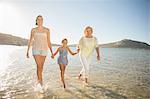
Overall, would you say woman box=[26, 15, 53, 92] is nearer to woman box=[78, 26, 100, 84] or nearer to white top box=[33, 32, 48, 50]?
white top box=[33, 32, 48, 50]

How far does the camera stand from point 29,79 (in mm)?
6539

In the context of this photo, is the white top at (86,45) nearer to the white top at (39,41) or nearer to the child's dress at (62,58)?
the child's dress at (62,58)

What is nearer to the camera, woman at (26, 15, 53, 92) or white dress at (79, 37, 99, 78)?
woman at (26, 15, 53, 92)

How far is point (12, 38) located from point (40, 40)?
9.90m

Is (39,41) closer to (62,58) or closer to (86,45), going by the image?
(62,58)

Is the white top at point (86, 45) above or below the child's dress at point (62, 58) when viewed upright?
above

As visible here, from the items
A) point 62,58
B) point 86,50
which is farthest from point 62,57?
point 86,50

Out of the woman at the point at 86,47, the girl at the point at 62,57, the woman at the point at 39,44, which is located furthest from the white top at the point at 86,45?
the woman at the point at 39,44

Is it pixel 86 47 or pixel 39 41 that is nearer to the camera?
pixel 39 41

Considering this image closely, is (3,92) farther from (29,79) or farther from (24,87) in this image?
(29,79)

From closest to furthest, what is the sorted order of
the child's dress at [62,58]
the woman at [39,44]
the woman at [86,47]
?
the woman at [39,44] → the child's dress at [62,58] → the woman at [86,47]

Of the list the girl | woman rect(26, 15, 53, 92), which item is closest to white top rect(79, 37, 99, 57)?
the girl

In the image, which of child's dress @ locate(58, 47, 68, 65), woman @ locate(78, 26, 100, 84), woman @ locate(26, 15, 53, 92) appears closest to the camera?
woman @ locate(26, 15, 53, 92)

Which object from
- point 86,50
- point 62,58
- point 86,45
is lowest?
point 62,58
